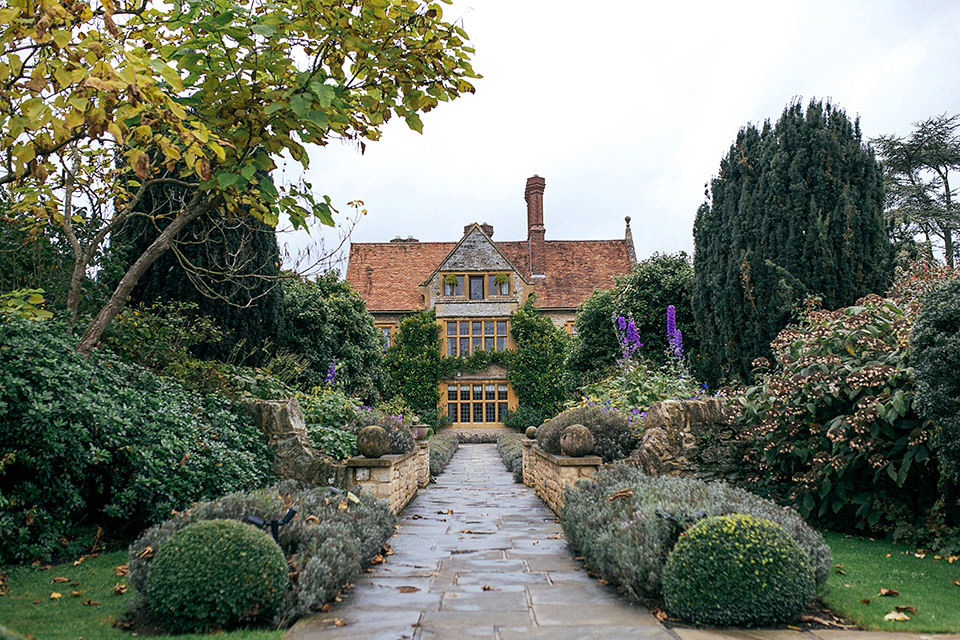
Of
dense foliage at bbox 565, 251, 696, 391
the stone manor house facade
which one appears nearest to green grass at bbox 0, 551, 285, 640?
dense foliage at bbox 565, 251, 696, 391

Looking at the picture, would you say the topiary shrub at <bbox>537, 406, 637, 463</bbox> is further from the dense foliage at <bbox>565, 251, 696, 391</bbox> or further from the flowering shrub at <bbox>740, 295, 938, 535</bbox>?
the dense foliage at <bbox>565, 251, 696, 391</bbox>

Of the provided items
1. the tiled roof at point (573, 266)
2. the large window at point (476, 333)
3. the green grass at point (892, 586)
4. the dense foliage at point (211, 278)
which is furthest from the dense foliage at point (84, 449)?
the tiled roof at point (573, 266)

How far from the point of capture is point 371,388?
1662 centimetres

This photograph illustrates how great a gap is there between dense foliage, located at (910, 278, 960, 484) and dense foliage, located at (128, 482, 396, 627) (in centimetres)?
438

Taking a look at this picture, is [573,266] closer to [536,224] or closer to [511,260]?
[536,224]

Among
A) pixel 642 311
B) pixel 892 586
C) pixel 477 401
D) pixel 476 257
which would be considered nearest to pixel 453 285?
pixel 476 257

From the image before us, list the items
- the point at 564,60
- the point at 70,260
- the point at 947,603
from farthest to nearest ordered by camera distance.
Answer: the point at 70,260, the point at 564,60, the point at 947,603

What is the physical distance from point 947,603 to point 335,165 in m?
6.25

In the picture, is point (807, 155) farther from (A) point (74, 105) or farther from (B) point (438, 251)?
(B) point (438, 251)

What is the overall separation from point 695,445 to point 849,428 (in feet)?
6.62

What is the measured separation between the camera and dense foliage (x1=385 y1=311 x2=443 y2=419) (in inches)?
1008

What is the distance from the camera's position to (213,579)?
11.3 feet

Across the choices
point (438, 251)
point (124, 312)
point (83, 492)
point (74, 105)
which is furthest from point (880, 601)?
point (438, 251)

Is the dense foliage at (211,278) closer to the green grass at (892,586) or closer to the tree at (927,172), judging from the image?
the green grass at (892,586)
